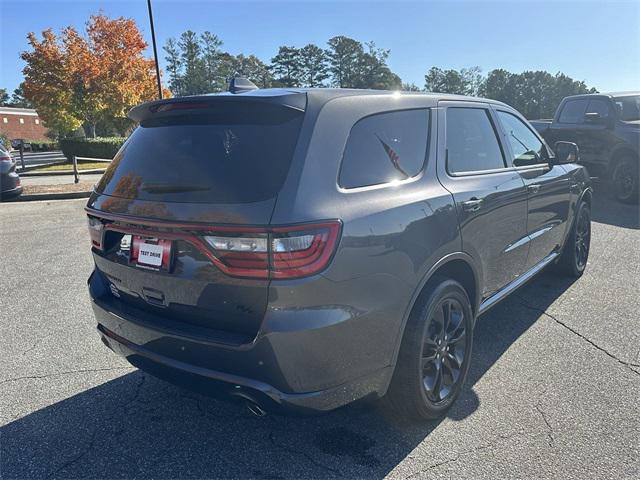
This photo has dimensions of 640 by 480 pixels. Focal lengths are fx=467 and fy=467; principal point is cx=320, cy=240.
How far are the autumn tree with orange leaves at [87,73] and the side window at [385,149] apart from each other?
821 inches

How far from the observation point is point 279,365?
1.95 meters

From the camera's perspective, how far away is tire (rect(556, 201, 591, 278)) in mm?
4793

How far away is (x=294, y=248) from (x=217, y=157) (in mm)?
613

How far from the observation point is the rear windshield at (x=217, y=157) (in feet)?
6.65

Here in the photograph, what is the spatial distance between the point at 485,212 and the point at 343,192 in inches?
52.1

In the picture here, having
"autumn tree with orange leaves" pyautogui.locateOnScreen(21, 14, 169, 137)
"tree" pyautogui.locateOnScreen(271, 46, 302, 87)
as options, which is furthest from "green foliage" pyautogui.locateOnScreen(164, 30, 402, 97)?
"autumn tree with orange leaves" pyautogui.locateOnScreen(21, 14, 169, 137)

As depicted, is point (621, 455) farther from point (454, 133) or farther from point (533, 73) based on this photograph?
point (533, 73)

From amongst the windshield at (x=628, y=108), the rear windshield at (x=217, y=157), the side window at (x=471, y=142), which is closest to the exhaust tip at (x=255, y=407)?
the rear windshield at (x=217, y=157)

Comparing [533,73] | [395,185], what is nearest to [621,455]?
[395,185]

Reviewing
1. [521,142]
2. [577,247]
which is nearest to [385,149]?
[521,142]

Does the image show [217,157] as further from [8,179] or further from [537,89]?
[537,89]

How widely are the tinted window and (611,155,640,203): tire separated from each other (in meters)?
1.07

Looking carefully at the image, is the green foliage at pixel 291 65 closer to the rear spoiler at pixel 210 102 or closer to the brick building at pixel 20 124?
the brick building at pixel 20 124

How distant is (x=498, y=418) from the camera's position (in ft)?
8.81
